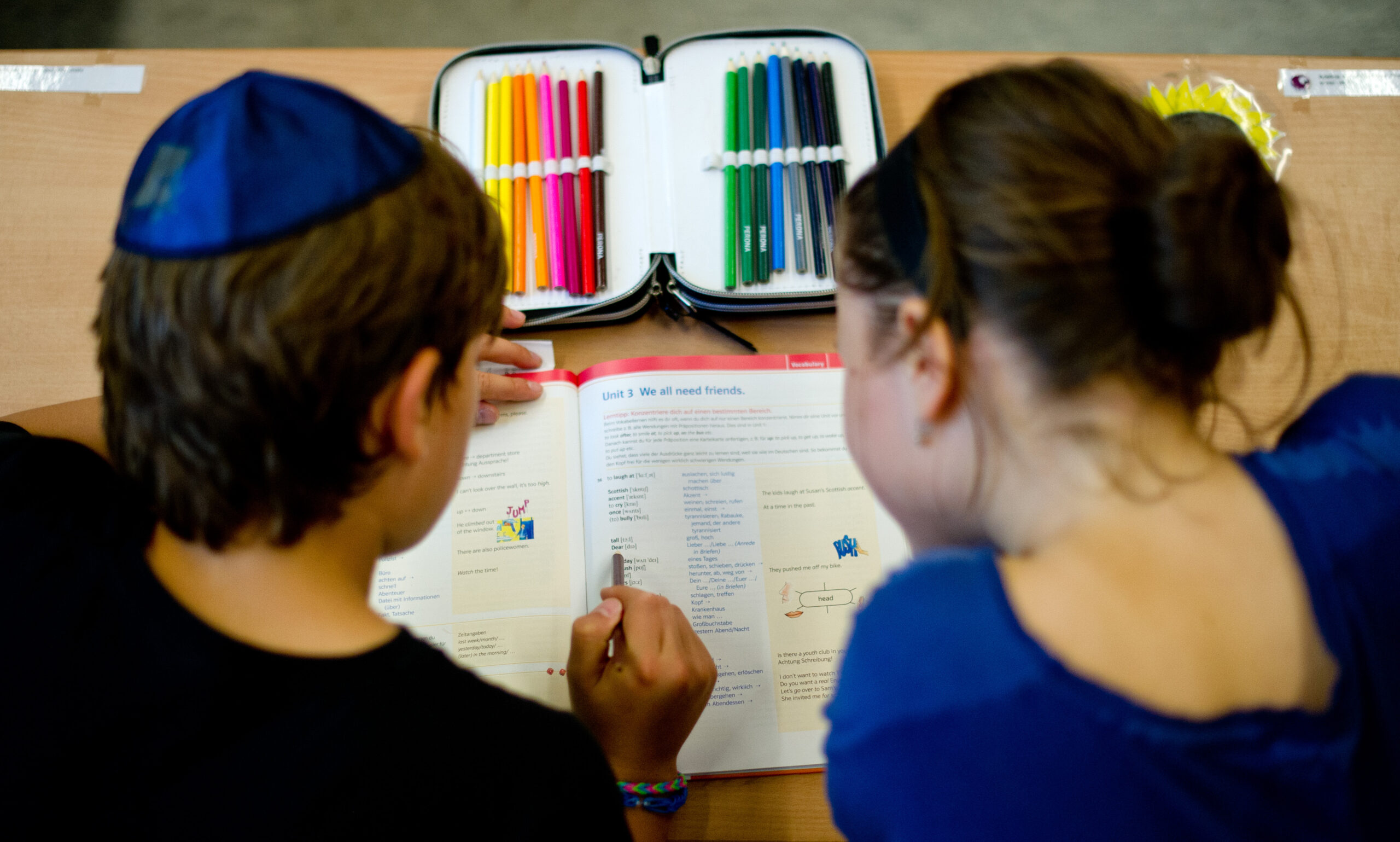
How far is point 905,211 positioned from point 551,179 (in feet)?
1.41

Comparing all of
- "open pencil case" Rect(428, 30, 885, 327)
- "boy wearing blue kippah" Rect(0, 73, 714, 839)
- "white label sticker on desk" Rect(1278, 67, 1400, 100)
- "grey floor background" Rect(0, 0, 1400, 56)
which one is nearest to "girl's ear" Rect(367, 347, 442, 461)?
"boy wearing blue kippah" Rect(0, 73, 714, 839)

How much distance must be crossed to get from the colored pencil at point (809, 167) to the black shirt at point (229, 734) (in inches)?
19.0

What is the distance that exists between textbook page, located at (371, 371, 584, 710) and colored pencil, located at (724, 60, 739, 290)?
207 mm

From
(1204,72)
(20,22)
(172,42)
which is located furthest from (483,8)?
(1204,72)

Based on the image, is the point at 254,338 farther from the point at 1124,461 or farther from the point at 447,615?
the point at 1124,461

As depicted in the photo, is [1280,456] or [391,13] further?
[391,13]

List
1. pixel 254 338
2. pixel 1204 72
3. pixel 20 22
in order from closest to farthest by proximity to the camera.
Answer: pixel 254 338
pixel 1204 72
pixel 20 22

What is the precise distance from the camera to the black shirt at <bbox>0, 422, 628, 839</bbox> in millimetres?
371

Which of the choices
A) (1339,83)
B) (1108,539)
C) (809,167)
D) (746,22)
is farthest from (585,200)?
(746,22)

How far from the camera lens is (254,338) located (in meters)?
0.38

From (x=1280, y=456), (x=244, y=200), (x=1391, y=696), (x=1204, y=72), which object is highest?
(x=1204, y=72)

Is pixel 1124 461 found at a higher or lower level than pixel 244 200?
lower

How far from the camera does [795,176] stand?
0.77m

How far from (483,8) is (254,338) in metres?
1.63
